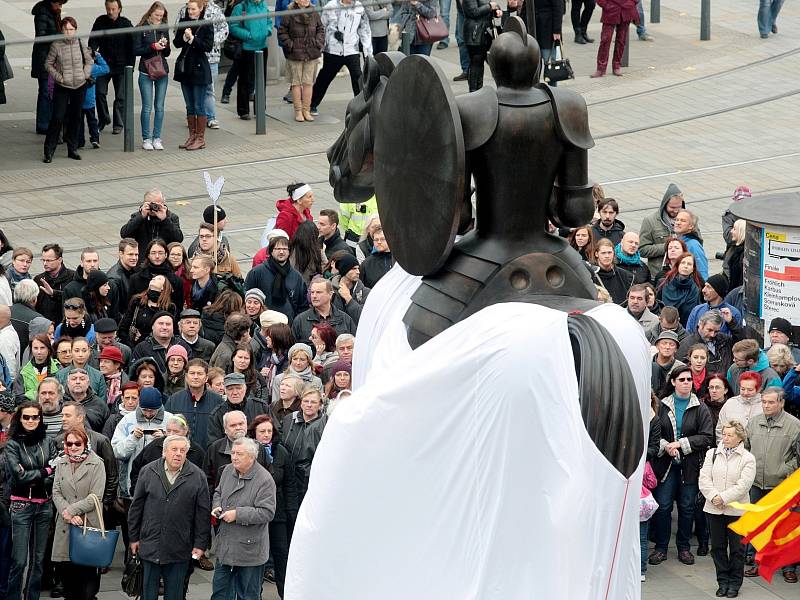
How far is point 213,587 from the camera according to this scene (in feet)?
41.4

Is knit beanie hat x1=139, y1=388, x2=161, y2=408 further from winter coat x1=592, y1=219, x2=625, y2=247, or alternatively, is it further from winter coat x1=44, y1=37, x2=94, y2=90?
winter coat x1=44, y1=37, x2=94, y2=90

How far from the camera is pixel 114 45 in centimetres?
2206

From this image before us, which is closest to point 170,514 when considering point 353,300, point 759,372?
point 353,300

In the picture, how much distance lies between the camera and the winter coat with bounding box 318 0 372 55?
23234 millimetres

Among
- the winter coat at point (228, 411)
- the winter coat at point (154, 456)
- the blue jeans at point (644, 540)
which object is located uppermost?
the winter coat at point (228, 411)

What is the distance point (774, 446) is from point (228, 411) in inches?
153

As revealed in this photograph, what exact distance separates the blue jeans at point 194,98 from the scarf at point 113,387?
869cm

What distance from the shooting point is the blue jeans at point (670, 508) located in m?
14.1

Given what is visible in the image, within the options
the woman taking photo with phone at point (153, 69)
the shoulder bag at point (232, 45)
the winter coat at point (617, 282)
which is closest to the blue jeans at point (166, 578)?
the winter coat at point (617, 282)

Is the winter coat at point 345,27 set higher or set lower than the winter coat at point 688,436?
higher

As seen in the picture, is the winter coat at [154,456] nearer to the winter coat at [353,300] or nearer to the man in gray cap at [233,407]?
the man in gray cap at [233,407]

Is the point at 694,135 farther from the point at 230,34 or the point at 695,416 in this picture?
the point at 695,416

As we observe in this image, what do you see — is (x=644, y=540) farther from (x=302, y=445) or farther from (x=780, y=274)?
(x=780, y=274)

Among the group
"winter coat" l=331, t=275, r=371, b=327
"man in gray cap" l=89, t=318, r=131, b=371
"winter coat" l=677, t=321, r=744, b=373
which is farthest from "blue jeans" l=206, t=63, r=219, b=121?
"winter coat" l=677, t=321, r=744, b=373
